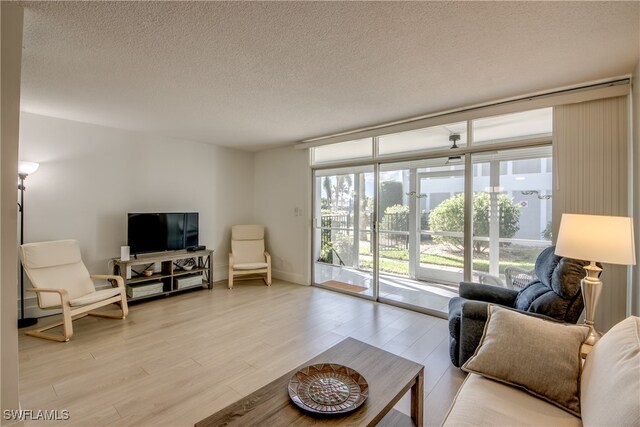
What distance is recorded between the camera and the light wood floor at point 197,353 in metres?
1.88

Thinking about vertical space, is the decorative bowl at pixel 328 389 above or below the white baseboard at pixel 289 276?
above

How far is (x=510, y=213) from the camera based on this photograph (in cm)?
305

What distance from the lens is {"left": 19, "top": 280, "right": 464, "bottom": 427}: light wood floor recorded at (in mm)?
1882

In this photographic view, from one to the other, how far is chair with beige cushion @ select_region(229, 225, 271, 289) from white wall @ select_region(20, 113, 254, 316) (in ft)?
1.12

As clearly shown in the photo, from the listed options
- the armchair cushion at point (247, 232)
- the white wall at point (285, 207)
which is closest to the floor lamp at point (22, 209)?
the armchair cushion at point (247, 232)

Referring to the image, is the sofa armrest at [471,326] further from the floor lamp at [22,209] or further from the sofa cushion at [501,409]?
the floor lamp at [22,209]

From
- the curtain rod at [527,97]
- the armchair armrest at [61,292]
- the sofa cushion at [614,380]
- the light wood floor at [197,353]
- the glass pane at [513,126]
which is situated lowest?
the light wood floor at [197,353]

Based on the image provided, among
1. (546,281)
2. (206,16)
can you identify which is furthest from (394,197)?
(206,16)

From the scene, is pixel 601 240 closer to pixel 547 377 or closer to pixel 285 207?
pixel 547 377

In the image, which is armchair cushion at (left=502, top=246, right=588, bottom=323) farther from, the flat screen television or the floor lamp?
the floor lamp

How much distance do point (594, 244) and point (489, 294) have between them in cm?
105

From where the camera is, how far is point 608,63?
213 centimetres

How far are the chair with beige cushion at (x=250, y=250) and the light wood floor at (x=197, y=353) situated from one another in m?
0.80

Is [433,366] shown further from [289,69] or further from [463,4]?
[289,69]
